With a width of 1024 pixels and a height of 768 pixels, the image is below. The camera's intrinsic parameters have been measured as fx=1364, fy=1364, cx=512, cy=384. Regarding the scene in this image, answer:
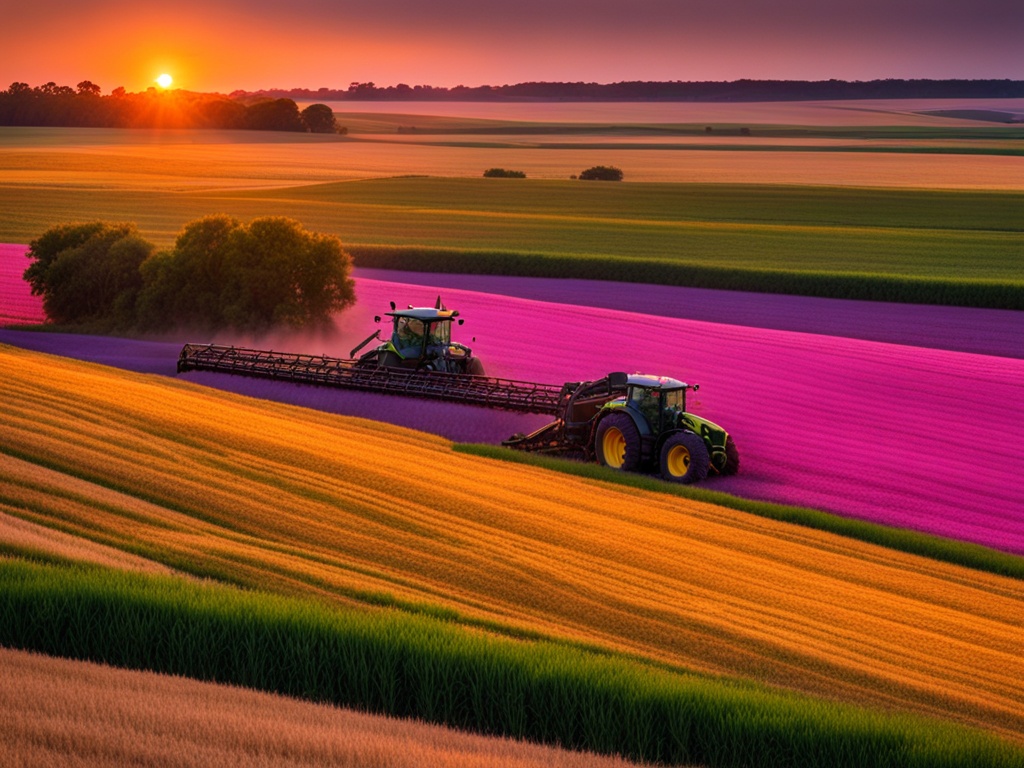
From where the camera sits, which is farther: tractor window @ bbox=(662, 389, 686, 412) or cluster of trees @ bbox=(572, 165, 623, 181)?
cluster of trees @ bbox=(572, 165, 623, 181)

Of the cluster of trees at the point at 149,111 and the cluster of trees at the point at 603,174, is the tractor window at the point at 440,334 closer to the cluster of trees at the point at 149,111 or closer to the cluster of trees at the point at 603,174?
the cluster of trees at the point at 603,174

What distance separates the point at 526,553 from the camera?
16688 millimetres

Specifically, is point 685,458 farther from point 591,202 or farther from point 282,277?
point 591,202

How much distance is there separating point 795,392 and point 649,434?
741 cm

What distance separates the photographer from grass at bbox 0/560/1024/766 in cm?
1046

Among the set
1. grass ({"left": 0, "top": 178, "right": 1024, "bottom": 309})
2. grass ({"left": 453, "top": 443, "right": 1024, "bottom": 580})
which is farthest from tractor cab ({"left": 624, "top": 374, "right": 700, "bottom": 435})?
grass ({"left": 0, "top": 178, "right": 1024, "bottom": 309})

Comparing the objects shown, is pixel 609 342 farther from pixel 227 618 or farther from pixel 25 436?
pixel 227 618

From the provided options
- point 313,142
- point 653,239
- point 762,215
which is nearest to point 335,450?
point 653,239

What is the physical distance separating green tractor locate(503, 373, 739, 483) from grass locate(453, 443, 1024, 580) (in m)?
0.52

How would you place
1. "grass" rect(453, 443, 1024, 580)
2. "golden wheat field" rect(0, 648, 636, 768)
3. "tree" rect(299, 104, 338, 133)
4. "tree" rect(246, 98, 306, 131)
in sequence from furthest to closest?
1. "tree" rect(299, 104, 338, 133)
2. "tree" rect(246, 98, 306, 131)
3. "grass" rect(453, 443, 1024, 580)
4. "golden wheat field" rect(0, 648, 636, 768)

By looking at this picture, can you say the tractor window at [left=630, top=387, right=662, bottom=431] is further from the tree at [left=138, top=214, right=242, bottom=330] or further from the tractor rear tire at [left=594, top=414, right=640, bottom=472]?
the tree at [left=138, top=214, right=242, bottom=330]

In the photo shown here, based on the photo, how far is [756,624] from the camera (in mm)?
14773

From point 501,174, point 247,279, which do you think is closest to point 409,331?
point 247,279

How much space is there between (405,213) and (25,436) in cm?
5489
